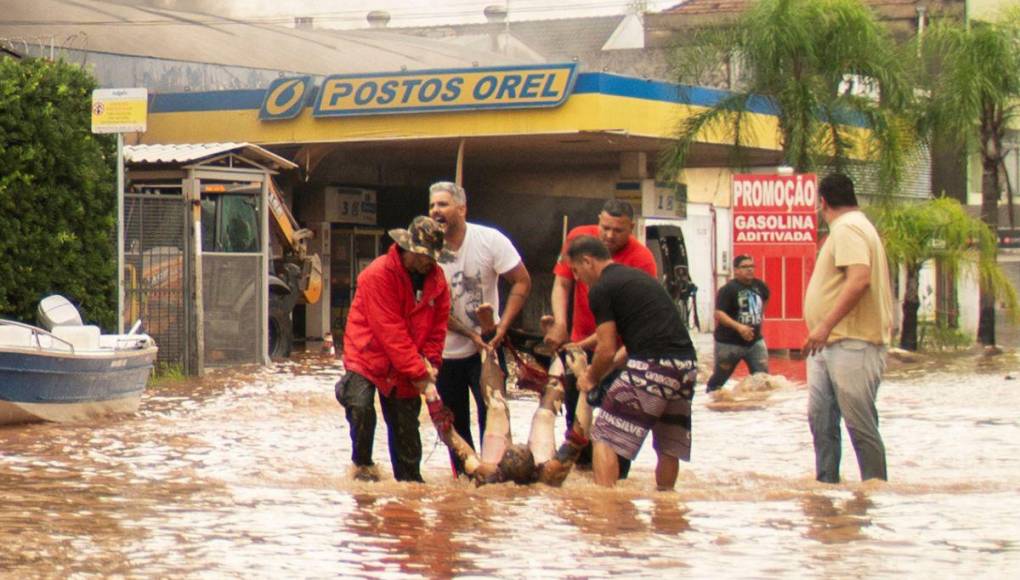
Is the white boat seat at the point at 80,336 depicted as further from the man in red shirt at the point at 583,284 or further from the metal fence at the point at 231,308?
the metal fence at the point at 231,308

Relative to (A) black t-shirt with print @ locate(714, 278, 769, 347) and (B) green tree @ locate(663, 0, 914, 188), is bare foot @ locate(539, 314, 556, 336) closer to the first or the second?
(A) black t-shirt with print @ locate(714, 278, 769, 347)

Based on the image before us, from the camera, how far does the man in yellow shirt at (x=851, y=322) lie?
10.0 meters

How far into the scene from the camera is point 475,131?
27.9m

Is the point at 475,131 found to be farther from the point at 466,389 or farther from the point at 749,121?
the point at 466,389

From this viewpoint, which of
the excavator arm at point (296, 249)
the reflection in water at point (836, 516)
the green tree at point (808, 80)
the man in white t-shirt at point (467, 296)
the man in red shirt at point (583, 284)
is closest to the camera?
the reflection in water at point (836, 516)

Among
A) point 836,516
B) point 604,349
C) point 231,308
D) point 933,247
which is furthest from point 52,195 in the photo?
point 933,247

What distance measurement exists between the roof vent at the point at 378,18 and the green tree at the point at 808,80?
34.5m

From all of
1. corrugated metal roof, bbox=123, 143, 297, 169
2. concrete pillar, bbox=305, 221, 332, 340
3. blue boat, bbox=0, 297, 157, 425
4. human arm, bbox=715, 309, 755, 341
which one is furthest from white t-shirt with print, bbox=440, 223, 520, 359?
concrete pillar, bbox=305, 221, 332, 340

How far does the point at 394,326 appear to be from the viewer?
392 inches

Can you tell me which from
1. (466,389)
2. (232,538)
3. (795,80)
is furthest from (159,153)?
(232,538)

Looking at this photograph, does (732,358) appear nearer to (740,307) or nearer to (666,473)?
(740,307)

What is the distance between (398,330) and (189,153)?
13.3 m

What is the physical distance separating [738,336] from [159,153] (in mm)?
8167

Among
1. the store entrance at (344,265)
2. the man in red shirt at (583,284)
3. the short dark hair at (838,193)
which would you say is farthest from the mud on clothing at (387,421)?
the store entrance at (344,265)
